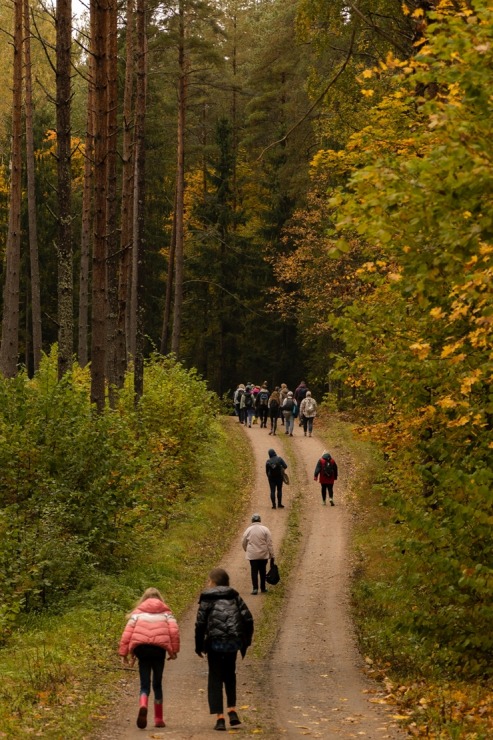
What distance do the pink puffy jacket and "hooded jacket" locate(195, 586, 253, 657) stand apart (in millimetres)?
295

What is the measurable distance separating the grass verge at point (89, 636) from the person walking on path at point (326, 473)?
2.78m

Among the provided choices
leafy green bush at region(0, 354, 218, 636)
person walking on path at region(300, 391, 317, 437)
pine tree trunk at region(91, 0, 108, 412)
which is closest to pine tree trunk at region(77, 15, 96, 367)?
person walking on path at region(300, 391, 317, 437)

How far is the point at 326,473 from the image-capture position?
84.1 feet

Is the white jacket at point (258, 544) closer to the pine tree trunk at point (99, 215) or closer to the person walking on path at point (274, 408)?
the pine tree trunk at point (99, 215)

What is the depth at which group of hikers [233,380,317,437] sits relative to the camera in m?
35.9

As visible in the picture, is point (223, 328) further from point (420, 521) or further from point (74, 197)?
point (420, 521)

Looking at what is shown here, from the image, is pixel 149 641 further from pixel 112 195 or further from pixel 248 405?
pixel 248 405

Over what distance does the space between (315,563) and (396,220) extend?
13844 mm

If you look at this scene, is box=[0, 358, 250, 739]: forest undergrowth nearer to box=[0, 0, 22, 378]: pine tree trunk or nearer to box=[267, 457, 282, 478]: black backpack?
box=[267, 457, 282, 478]: black backpack

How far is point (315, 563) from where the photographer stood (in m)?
20.6

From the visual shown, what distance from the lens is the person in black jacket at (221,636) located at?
969 centimetres

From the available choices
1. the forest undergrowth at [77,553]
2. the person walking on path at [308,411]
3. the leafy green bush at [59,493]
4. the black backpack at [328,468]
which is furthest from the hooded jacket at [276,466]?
the person walking on path at [308,411]

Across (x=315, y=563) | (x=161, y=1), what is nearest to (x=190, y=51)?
(x=161, y=1)

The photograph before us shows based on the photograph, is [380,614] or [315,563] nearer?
[380,614]
